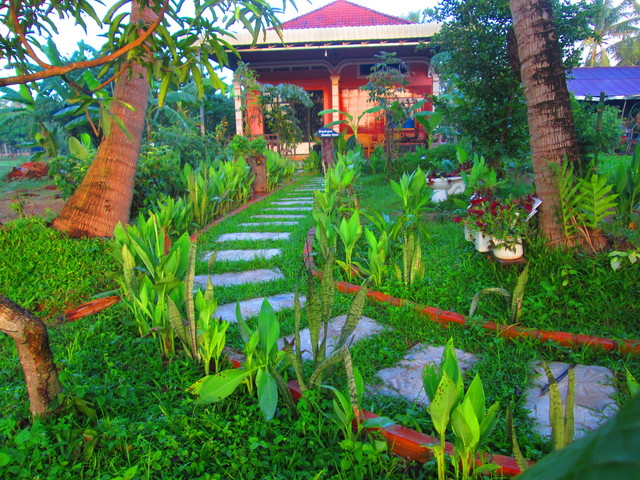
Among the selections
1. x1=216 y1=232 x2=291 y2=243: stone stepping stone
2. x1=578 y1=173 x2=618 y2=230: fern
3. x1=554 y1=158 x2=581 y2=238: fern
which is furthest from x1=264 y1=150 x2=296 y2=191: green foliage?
x1=578 y1=173 x2=618 y2=230: fern

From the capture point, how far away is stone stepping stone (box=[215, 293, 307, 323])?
278cm

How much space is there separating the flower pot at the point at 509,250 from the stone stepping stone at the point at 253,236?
2.22 metres

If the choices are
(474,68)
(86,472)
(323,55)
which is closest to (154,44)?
(86,472)

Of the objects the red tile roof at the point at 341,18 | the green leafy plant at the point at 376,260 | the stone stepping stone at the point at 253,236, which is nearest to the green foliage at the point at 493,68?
the stone stepping stone at the point at 253,236

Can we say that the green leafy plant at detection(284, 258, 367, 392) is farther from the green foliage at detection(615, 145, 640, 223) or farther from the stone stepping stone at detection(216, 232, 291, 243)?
the stone stepping stone at detection(216, 232, 291, 243)

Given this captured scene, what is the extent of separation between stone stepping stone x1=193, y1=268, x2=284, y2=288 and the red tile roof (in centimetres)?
1496

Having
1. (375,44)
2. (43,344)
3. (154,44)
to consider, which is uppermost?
(375,44)

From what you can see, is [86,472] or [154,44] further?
[154,44]

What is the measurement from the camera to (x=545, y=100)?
2.99 m

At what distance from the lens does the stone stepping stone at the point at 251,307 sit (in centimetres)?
278

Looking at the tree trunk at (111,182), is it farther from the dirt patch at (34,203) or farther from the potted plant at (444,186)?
the potted plant at (444,186)

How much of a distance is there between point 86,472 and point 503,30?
5427 millimetres

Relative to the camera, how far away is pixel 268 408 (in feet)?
5.27

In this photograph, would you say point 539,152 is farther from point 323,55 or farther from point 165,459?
point 323,55
